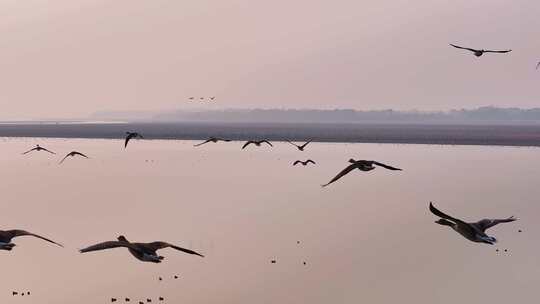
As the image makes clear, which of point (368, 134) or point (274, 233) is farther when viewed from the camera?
point (368, 134)

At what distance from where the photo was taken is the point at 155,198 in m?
30.1

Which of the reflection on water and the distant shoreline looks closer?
the reflection on water

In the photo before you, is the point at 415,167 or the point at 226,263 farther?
the point at 415,167

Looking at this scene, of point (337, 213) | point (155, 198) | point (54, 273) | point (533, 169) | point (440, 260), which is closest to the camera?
point (54, 273)

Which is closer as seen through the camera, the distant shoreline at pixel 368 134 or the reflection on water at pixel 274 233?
the reflection on water at pixel 274 233

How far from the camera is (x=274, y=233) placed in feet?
74.6

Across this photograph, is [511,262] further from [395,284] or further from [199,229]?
[199,229]

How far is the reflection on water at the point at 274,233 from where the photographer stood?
666 inches

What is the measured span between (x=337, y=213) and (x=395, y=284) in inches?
347

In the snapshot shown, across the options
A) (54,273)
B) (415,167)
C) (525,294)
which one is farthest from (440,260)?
(415,167)

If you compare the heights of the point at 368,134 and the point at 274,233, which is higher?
the point at 368,134

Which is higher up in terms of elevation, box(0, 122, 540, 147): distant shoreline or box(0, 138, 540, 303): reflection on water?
box(0, 122, 540, 147): distant shoreline

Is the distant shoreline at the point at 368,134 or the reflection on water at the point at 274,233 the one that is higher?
the distant shoreline at the point at 368,134

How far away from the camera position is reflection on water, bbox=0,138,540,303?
16.9 meters
